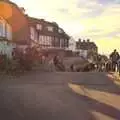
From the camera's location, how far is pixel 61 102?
1636 cm

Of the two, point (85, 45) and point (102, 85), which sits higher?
point (85, 45)

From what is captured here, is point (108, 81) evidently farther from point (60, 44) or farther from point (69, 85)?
point (60, 44)

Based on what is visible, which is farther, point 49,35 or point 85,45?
point 85,45

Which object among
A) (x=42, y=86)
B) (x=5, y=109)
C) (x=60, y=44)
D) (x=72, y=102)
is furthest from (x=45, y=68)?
(x=60, y=44)

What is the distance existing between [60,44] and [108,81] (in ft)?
272

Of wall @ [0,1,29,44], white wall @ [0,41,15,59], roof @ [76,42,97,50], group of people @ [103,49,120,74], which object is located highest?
wall @ [0,1,29,44]

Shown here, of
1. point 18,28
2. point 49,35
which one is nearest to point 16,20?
point 18,28

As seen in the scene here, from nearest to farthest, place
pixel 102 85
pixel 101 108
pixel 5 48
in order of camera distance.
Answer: pixel 101 108, pixel 102 85, pixel 5 48

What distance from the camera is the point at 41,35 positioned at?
96.9 metres

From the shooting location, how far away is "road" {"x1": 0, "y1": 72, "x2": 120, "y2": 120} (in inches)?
534

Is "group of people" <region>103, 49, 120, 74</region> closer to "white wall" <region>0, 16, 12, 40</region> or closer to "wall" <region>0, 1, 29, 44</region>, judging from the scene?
"white wall" <region>0, 16, 12, 40</region>

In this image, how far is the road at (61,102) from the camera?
13.6m

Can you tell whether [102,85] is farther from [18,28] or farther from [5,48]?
[18,28]

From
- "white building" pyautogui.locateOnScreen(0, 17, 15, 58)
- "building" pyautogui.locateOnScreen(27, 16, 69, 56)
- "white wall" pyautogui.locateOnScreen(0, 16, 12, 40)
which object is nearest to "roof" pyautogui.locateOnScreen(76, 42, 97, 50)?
"building" pyautogui.locateOnScreen(27, 16, 69, 56)
